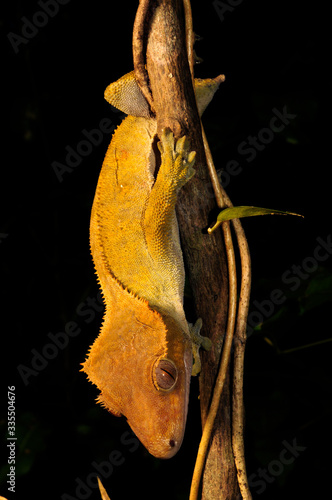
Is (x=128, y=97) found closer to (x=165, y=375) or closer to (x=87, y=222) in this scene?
(x=165, y=375)

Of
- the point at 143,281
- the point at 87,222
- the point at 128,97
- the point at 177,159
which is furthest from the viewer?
the point at 87,222

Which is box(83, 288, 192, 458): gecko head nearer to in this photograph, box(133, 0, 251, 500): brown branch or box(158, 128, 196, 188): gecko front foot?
box(133, 0, 251, 500): brown branch

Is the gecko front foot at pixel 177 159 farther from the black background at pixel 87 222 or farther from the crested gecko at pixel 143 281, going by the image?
the black background at pixel 87 222

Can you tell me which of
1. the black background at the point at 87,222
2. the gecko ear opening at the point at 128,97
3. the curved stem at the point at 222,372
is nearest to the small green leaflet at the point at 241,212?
the curved stem at the point at 222,372

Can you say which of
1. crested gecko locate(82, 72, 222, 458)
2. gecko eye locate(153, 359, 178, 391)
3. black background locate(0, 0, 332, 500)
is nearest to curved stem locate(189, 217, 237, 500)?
crested gecko locate(82, 72, 222, 458)

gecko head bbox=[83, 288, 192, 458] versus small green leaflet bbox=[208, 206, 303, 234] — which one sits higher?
small green leaflet bbox=[208, 206, 303, 234]

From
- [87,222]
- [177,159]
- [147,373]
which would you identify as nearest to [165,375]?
[147,373]
